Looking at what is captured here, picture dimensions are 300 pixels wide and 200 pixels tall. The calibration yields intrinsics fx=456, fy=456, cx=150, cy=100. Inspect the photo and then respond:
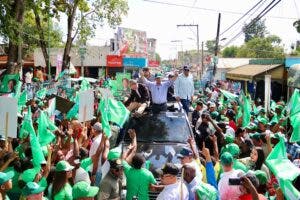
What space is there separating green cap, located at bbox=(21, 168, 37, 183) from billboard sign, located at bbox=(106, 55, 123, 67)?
43090mm

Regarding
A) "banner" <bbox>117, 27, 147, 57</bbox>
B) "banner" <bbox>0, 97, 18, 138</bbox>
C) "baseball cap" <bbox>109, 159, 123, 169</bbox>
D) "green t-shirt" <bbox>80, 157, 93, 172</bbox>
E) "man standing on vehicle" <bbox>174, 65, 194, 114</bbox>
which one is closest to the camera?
"baseball cap" <bbox>109, 159, 123, 169</bbox>

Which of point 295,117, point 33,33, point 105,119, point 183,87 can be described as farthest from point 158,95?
point 33,33

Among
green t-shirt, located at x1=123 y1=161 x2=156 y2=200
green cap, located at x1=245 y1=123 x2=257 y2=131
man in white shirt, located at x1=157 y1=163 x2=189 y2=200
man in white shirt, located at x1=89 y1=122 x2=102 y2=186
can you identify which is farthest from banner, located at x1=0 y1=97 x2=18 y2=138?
green cap, located at x1=245 y1=123 x2=257 y2=131

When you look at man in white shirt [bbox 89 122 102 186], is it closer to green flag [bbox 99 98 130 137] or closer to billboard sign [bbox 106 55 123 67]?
green flag [bbox 99 98 130 137]

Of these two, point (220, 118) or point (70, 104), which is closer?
point (70, 104)

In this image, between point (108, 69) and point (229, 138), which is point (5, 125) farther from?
point (108, 69)

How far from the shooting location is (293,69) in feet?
62.7

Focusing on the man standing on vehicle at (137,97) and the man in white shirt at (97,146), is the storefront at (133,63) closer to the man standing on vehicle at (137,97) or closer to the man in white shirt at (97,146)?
the man standing on vehicle at (137,97)

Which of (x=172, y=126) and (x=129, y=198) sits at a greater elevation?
(x=172, y=126)

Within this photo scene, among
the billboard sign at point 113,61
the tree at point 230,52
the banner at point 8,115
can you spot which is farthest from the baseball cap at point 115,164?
the tree at point 230,52

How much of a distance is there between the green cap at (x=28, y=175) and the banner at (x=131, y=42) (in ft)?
161

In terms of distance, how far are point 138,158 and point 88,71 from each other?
45.6m

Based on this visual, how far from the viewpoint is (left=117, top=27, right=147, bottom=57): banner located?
55.0 m

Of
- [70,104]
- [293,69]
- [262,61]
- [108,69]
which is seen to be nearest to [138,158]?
[70,104]
